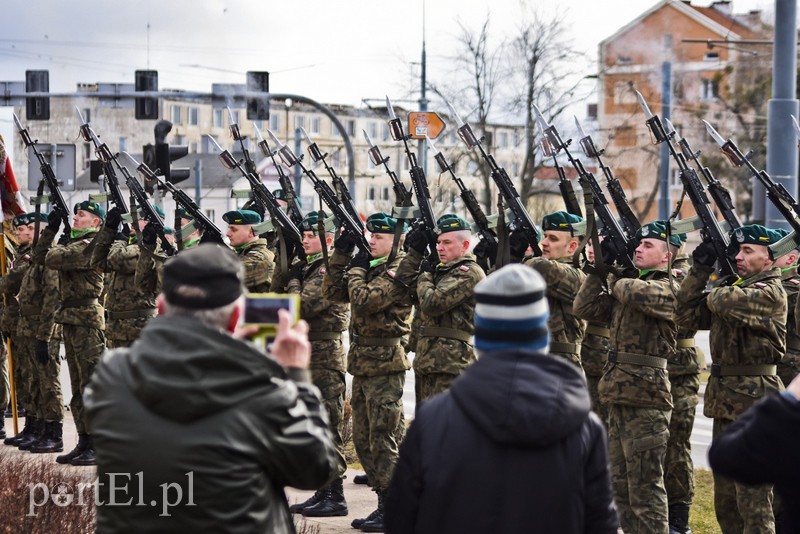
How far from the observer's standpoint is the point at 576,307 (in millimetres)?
8148

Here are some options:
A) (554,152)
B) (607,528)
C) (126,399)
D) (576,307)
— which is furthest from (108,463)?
(554,152)

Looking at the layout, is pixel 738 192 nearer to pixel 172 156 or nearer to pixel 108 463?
pixel 172 156

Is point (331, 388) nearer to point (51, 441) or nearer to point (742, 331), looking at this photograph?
point (742, 331)

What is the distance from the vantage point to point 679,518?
8.45 m

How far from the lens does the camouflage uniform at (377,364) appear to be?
879cm

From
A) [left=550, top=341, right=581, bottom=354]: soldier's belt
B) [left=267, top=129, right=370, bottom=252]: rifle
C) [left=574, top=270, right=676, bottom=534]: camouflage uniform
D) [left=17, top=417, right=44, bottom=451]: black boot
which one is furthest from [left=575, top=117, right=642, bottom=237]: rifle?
[left=17, top=417, right=44, bottom=451]: black boot

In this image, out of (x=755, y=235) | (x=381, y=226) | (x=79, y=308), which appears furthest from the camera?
(x=79, y=308)

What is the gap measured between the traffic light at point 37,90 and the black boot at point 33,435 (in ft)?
34.3

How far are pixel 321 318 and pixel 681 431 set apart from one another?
285cm

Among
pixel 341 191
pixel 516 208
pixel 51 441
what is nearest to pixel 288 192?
pixel 341 191

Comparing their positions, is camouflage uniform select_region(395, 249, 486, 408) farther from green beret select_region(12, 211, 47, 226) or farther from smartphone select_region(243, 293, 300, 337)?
green beret select_region(12, 211, 47, 226)

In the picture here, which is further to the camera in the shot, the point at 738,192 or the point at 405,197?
the point at 738,192

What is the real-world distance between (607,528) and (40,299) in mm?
9845

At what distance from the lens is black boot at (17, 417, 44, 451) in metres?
12.2
